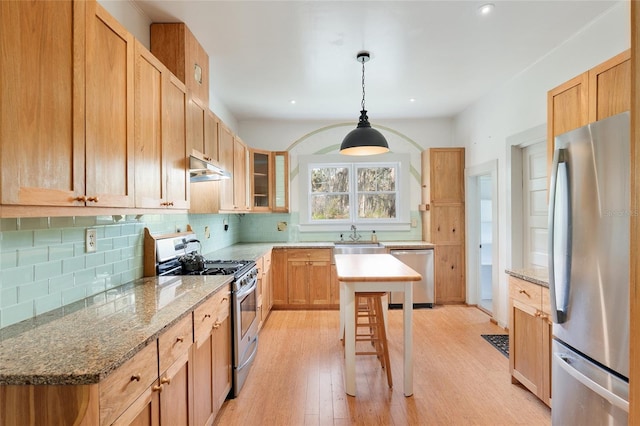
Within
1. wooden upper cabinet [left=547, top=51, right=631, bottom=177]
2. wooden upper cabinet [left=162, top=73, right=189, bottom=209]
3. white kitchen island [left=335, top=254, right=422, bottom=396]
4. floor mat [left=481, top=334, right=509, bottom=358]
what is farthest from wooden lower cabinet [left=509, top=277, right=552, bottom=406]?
wooden upper cabinet [left=162, top=73, right=189, bottom=209]

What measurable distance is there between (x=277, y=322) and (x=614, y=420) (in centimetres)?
313

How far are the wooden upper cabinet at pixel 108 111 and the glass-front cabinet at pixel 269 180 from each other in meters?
2.89

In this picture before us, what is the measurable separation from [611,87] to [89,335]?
9.16 ft

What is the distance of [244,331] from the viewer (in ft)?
8.36

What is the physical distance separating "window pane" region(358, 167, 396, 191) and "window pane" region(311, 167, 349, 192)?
0.78ft

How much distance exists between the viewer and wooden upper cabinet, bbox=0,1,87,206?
1.00 m

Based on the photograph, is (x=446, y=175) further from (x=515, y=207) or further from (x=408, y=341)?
(x=408, y=341)

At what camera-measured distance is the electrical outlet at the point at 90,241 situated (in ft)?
5.69

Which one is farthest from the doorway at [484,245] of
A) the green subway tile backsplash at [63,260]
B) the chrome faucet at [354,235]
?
the green subway tile backsplash at [63,260]

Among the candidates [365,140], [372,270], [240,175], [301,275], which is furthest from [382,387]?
[240,175]

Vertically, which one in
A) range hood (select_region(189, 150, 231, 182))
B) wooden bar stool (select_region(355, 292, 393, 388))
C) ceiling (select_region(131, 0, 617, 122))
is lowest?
wooden bar stool (select_region(355, 292, 393, 388))

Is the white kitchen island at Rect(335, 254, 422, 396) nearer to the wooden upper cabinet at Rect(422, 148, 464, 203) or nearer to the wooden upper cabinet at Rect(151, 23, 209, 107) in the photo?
the wooden upper cabinet at Rect(151, 23, 209, 107)

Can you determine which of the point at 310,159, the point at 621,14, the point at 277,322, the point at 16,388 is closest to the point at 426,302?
the point at 277,322

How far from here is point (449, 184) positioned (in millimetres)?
4621
